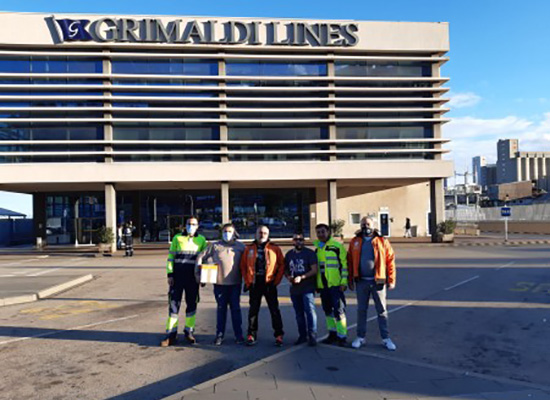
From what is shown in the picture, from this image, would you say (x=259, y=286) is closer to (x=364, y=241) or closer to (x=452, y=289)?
(x=364, y=241)

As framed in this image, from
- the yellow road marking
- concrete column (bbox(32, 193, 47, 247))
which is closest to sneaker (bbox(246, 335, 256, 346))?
the yellow road marking

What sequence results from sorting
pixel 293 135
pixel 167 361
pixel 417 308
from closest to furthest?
pixel 167 361, pixel 417 308, pixel 293 135

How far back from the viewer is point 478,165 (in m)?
160

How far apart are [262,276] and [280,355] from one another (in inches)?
46.5

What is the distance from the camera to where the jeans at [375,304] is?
5.88 meters

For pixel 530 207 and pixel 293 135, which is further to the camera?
pixel 530 207

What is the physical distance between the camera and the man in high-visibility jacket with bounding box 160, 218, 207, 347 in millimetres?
6211

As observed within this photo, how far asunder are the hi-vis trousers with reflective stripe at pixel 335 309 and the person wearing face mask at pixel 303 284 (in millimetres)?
225

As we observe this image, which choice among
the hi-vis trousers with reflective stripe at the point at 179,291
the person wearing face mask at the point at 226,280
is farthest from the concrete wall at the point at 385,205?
the hi-vis trousers with reflective stripe at the point at 179,291

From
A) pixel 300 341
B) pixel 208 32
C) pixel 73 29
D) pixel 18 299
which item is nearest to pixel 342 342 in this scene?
pixel 300 341

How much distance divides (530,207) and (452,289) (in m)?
36.1

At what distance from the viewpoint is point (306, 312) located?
5988mm

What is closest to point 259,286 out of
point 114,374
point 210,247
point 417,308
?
point 210,247

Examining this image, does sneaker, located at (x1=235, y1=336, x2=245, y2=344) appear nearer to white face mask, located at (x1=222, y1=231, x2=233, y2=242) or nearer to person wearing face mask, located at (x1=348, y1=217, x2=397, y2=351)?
white face mask, located at (x1=222, y1=231, x2=233, y2=242)
